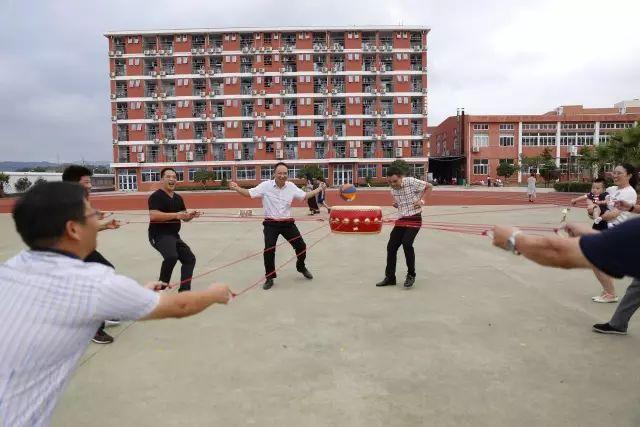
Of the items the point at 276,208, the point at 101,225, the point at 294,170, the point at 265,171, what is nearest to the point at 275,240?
the point at 276,208

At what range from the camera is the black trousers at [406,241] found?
644cm

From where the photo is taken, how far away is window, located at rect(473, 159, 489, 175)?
57750 millimetres

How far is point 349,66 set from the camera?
175 feet

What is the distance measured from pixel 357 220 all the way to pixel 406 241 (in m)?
1.02

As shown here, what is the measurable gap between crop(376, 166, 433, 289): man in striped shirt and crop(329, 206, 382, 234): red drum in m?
0.68

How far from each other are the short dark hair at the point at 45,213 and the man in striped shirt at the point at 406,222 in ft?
17.0

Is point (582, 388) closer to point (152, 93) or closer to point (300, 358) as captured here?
point (300, 358)

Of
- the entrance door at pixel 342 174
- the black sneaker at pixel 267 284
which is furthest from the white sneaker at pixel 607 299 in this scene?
the entrance door at pixel 342 174

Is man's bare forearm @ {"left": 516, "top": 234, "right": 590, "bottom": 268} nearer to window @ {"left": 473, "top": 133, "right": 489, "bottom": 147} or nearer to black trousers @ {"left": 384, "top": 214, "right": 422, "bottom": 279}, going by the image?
black trousers @ {"left": 384, "top": 214, "right": 422, "bottom": 279}

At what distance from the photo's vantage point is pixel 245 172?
54.6 meters

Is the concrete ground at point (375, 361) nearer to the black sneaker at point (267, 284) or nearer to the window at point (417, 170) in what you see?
the black sneaker at point (267, 284)

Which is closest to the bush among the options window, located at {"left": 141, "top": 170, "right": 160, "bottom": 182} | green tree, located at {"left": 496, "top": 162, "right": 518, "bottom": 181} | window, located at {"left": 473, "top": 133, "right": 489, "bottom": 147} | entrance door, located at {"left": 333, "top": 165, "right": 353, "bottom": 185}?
green tree, located at {"left": 496, "top": 162, "right": 518, "bottom": 181}

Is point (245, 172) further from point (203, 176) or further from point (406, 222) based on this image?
point (406, 222)

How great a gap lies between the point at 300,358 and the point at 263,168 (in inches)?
2035
